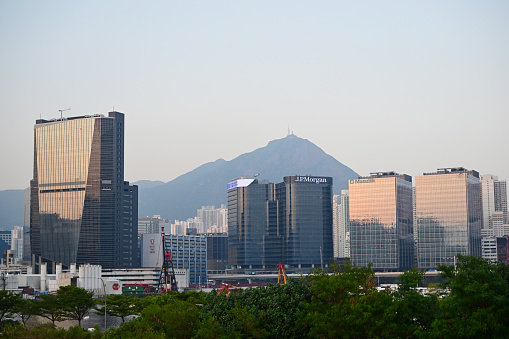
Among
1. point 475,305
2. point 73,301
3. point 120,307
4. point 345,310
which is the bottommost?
point 120,307

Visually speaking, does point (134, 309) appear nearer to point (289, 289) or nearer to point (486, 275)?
point (289, 289)

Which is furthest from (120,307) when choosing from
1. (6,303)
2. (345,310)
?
(345,310)

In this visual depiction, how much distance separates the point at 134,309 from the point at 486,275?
90.0 m

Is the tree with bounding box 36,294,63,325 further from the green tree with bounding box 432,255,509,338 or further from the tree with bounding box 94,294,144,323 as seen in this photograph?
the green tree with bounding box 432,255,509,338

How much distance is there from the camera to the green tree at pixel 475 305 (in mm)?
69950

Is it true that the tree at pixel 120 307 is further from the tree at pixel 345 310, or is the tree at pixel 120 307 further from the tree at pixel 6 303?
the tree at pixel 345 310

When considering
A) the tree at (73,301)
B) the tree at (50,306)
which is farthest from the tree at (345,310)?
the tree at (50,306)

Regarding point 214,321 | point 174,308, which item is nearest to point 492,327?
point 214,321

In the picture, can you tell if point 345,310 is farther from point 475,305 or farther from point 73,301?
point 73,301

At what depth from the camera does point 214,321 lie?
3526 inches

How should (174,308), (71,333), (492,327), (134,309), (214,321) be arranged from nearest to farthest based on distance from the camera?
(492,327) < (71,333) < (214,321) < (174,308) < (134,309)

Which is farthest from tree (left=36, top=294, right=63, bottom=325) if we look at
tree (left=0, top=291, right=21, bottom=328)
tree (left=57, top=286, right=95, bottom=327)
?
tree (left=0, top=291, right=21, bottom=328)

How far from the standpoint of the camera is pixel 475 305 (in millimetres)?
73188

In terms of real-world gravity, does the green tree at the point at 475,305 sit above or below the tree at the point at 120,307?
above
